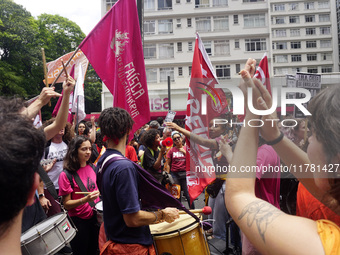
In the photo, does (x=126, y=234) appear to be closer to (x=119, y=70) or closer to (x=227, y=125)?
(x=119, y=70)

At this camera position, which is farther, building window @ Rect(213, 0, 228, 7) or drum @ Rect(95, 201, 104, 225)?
building window @ Rect(213, 0, 228, 7)

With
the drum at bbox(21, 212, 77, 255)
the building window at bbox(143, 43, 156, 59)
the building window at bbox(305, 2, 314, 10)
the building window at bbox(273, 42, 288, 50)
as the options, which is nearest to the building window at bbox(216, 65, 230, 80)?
the building window at bbox(143, 43, 156, 59)

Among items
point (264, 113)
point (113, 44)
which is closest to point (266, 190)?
point (264, 113)

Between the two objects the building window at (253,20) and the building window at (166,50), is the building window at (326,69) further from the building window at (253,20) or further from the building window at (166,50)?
the building window at (166,50)

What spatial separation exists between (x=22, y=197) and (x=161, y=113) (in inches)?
1091

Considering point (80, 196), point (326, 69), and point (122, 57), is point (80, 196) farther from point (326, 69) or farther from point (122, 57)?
point (326, 69)

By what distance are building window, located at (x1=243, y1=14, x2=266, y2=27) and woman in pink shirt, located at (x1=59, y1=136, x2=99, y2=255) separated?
109 feet

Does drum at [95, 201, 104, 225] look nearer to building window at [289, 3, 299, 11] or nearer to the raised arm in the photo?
the raised arm

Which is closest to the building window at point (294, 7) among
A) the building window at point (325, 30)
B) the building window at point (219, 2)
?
the building window at point (325, 30)

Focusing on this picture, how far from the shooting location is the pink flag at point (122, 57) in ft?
12.7

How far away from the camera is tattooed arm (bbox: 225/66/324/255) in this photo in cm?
96

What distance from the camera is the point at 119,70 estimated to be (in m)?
3.92

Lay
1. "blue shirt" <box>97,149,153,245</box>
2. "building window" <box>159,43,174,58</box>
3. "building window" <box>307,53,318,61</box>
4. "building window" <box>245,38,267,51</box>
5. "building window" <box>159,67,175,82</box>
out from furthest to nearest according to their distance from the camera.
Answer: "building window" <box>307,53,318,61</box>, "building window" <box>245,38,267,51</box>, "building window" <box>159,43,174,58</box>, "building window" <box>159,67,175,82</box>, "blue shirt" <box>97,149,153,245</box>

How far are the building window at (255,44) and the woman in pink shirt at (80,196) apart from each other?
31953 mm
